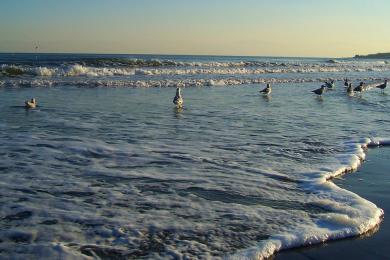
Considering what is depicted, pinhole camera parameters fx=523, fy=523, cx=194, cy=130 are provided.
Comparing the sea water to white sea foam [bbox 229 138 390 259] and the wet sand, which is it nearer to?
white sea foam [bbox 229 138 390 259]

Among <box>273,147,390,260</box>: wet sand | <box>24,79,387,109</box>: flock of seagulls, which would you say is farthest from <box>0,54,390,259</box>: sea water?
<box>24,79,387,109</box>: flock of seagulls

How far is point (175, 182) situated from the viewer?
8.00 m

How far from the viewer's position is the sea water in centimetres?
573

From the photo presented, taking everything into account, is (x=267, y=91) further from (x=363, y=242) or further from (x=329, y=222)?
(x=363, y=242)

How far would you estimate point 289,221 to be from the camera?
21.1 feet

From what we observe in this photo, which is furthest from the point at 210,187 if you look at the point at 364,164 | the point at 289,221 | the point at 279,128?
the point at 279,128

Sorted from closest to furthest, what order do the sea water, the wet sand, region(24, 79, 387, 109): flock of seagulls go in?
the wet sand → the sea water → region(24, 79, 387, 109): flock of seagulls

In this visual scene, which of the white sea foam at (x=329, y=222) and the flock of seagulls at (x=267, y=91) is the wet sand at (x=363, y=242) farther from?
the flock of seagulls at (x=267, y=91)

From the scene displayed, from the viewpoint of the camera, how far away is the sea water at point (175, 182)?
5734 mm

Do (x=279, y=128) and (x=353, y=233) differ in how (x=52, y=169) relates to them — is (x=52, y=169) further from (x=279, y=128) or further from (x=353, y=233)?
(x=279, y=128)

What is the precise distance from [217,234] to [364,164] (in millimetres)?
5028

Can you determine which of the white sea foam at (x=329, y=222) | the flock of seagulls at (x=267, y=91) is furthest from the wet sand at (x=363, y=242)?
the flock of seagulls at (x=267, y=91)

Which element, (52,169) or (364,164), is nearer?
(52,169)

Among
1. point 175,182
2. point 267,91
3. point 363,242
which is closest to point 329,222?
point 363,242
